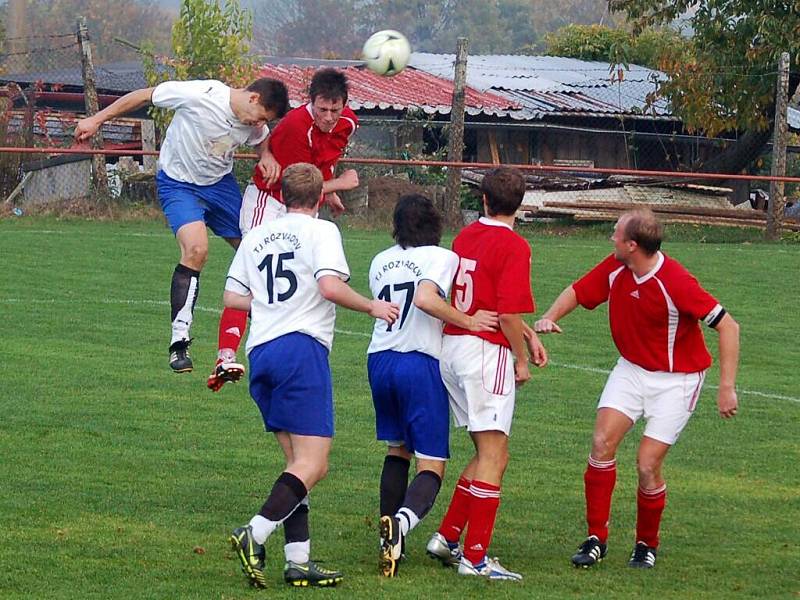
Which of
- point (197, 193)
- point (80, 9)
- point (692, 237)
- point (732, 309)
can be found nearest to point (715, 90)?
point (692, 237)

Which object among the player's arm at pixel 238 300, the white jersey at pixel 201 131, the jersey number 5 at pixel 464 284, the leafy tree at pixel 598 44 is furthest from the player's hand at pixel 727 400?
the leafy tree at pixel 598 44

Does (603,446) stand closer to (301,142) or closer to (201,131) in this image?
(301,142)

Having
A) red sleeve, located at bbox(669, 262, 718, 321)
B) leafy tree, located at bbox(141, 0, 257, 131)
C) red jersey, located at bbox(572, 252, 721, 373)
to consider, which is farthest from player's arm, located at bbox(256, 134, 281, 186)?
leafy tree, located at bbox(141, 0, 257, 131)

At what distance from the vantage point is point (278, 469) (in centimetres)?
852

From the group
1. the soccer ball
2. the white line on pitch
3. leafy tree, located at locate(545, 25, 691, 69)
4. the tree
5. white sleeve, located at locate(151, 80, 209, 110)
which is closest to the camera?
white sleeve, located at locate(151, 80, 209, 110)

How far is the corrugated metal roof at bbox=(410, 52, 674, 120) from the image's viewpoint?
30342 mm

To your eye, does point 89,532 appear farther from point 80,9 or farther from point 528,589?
point 80,9

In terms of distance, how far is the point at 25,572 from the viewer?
6.12 meters

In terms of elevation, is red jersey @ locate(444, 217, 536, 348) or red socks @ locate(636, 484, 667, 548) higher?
red jersey @ locate(444, 217, 536, 348)

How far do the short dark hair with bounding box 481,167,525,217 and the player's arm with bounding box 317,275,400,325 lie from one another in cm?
72

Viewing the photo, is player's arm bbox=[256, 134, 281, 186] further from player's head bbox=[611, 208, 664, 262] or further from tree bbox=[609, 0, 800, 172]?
tree bbox=[609, 0, 800, 172]

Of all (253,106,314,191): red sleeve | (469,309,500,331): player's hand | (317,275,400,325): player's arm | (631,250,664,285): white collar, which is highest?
(253,106,314,191): red sleeve

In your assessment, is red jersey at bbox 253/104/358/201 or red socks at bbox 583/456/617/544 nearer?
red socks at bbox 583/456/617/544

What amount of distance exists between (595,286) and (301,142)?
2563 millimetres
